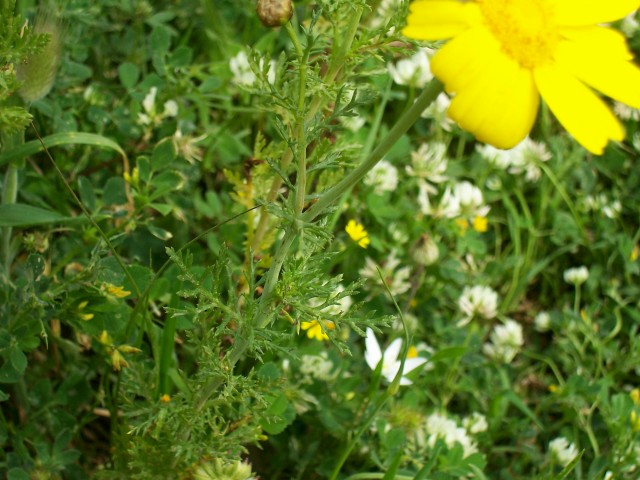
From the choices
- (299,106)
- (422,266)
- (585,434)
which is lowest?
(585,434)

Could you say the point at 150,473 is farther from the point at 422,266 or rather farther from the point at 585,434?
the point at 585,434

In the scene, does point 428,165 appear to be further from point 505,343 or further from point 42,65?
point 42,65

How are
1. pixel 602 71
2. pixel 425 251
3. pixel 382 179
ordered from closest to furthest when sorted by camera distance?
pixel 602 71, pixel 425 251, pixel 382 179

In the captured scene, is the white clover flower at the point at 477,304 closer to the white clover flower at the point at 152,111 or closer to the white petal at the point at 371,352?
the white petal at the point at 371,352

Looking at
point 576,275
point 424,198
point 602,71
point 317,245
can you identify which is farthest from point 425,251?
point 602,71

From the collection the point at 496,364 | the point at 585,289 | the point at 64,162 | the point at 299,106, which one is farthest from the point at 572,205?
the point at 299,106

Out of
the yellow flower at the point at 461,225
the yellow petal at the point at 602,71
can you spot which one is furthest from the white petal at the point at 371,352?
the yellow petal at the point at 602,71

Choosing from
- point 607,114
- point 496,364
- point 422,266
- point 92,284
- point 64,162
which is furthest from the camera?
point 496,364
